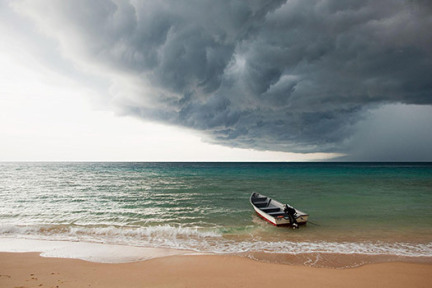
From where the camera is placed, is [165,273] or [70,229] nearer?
[165,273]

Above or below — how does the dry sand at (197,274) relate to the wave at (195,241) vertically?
above

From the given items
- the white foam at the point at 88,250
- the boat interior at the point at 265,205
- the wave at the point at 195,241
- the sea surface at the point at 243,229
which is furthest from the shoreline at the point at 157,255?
the boat interior at the point at 265,205

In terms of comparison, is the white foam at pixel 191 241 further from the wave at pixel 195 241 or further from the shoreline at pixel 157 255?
the shoreline at pixel 157 255

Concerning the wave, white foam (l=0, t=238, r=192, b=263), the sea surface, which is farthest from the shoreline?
the wave

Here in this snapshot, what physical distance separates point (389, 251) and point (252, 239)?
7.83 metres

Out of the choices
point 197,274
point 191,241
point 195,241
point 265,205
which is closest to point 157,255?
point 191,241

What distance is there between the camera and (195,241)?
13391 millimetres

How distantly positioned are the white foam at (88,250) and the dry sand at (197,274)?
0.69 m

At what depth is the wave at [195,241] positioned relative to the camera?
38.5ft

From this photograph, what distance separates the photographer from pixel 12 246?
40.2 feet

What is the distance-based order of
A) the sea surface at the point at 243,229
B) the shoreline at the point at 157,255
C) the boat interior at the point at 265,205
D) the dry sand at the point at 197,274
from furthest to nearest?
the boat interior at the point at 265,205 < the sea surface at the point at 243,229 < the shoreline at the point at 157,255 < the dry sand at the point at 197,274

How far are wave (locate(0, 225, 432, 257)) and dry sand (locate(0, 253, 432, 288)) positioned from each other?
1.86 metres

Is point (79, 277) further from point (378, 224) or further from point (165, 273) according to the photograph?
point (378, 224)

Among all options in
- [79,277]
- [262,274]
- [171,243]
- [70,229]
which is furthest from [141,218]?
[262,274]
